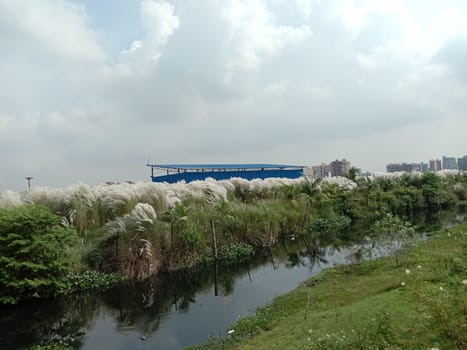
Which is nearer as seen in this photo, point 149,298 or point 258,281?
point 149,298

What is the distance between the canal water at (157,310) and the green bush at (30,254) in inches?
14.9

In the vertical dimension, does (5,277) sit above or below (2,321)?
above

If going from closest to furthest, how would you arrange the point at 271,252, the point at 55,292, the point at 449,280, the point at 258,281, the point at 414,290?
the point at 414,290
the point at 449,280
the point at 55,292
the point at 258,281
the point at 271,252

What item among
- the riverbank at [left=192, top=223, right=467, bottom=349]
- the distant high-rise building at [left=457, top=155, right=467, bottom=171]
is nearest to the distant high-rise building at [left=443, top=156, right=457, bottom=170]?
the distant high-rise building at [left=457, top=155, right=467, bottom=171]

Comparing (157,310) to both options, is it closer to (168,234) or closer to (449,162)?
(168,234)

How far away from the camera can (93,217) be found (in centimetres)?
1170

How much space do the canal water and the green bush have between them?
0.38 meters

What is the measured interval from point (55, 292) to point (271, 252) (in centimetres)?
683

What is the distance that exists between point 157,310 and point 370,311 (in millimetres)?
4318

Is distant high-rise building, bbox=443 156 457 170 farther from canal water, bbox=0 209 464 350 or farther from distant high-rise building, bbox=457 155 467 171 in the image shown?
canal water, bbox=0 209 464 350

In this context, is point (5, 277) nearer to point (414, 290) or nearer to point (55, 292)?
point (55, 292)

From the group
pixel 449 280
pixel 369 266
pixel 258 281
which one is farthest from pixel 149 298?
pixel 449 280

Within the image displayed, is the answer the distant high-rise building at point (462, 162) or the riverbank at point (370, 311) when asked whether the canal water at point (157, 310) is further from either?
the distant high-rise building at point (462, 162)

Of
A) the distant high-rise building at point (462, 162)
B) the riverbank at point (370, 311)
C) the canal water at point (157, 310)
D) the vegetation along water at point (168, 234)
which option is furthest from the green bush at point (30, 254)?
the distant high-rise building at point (462, 162)
